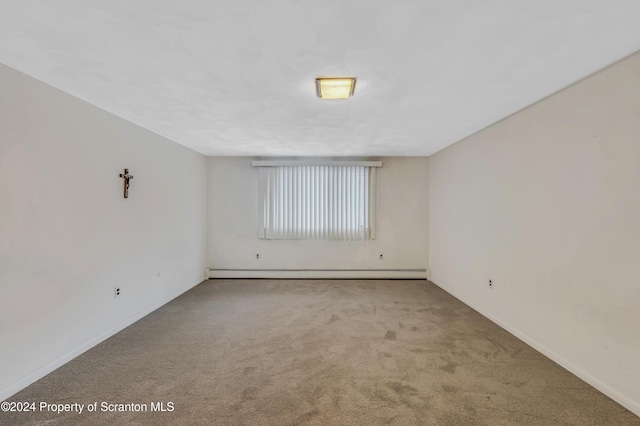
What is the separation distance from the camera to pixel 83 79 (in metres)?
2.08

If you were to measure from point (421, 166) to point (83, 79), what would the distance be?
491 centimetres

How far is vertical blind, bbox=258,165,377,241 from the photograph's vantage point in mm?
5078

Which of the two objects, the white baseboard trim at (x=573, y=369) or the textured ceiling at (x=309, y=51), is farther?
the white baseboard trim at (x=573, y=369)

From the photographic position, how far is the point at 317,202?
5094 millimetres

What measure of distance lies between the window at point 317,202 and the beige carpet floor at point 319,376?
1.92 m

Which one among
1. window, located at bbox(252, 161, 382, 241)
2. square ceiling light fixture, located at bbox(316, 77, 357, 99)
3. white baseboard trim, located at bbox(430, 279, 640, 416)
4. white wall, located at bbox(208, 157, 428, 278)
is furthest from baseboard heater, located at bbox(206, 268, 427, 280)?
square ceiling light fixture, located at bbox(316, 77, 357, 99)

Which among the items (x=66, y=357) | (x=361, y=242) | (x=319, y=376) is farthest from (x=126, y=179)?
(x=361, y=242)

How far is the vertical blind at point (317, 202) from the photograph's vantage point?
5078mm

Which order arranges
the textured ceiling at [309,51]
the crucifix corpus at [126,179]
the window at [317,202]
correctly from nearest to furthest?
1. the textured ceiling at [309,51]
2. the crucifix corpus at [126,179]
3. the window at [317,202]

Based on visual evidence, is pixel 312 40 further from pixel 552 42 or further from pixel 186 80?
pixel 552 42

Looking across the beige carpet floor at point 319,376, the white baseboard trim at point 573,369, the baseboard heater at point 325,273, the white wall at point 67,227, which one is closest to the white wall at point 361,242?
the baseboard heater at point 325,273

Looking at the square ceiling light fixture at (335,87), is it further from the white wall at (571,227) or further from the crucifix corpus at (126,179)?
the crucifix corpus at (126,179)

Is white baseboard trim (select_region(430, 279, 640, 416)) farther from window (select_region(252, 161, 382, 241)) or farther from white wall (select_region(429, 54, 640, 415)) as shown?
window (select_region(252, 161, 382, 241))

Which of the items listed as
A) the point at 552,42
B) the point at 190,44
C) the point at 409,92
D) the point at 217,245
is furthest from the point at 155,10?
the point at 217,245
